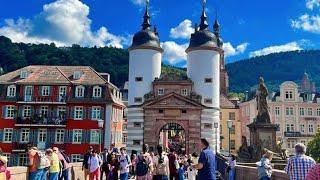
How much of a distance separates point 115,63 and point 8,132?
62862 mm

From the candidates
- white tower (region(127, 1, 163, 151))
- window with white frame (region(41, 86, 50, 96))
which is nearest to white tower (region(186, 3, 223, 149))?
white tower (region(127, 1, 163, 151))

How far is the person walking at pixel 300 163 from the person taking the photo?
982 centimetres

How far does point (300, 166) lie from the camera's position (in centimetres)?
988

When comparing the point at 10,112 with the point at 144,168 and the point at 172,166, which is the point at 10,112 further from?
the point at 144,168

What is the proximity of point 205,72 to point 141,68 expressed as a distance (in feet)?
26.0

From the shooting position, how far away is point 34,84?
182 ft

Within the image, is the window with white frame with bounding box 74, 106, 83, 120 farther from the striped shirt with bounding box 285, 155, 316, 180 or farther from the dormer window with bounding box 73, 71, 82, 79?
the striped shirt with bounding box 285, 155, 316, 180

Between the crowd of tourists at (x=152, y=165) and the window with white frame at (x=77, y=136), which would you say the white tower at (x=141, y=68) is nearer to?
the window with white frame at (x=77, y=136)

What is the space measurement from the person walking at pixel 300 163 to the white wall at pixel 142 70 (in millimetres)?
46540

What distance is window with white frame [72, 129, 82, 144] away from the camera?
54156 mm

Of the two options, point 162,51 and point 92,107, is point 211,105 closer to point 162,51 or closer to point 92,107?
point 162,51

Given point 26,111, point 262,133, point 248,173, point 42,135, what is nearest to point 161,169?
point 248,173

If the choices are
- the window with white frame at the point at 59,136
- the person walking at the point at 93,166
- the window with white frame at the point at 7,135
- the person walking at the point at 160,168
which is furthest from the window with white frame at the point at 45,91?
the person walking at the point at 160,168

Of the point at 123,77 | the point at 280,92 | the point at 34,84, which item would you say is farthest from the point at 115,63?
the point at 34,84
